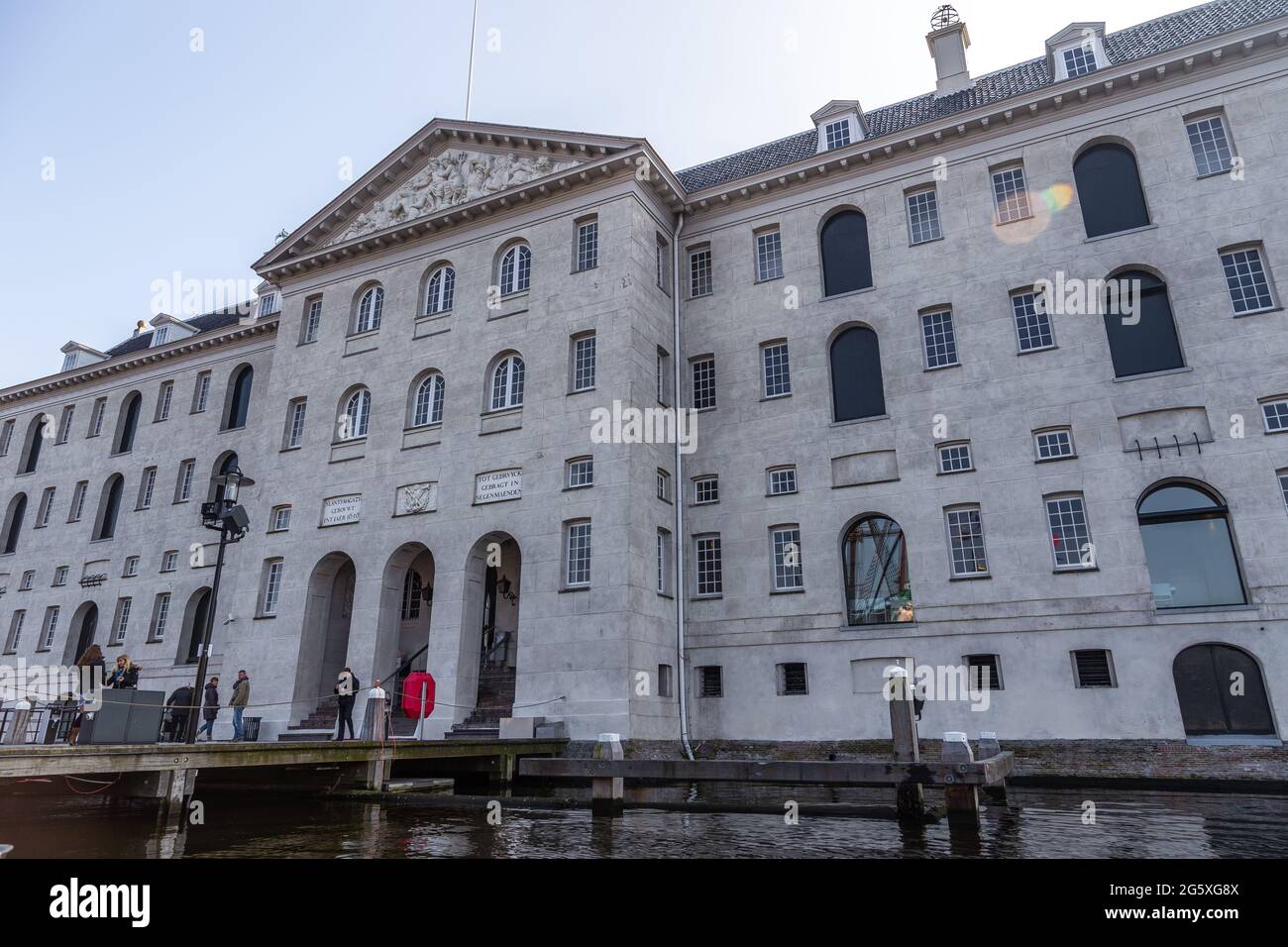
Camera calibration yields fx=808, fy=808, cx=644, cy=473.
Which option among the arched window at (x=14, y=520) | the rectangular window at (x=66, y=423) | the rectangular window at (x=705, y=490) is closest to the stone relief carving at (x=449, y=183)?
the rectangular window at (x=705, y=490)

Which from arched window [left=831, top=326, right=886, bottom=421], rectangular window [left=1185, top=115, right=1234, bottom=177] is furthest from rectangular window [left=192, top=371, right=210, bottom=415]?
rectangular window [left=1185, top=115, right=1234, bottom=177]

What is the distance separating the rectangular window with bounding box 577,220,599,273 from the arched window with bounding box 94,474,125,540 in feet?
93.2

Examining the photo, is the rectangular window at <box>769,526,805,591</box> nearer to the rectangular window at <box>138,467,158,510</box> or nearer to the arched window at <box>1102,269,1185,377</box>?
the arched window at <box>1102,269,1185,377</box>

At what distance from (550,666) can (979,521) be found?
1329 cm

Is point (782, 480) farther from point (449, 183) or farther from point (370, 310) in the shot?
point (370, 310)

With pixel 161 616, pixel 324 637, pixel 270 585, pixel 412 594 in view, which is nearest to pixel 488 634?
pixel 412 594

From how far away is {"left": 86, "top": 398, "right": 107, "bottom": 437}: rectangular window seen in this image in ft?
144

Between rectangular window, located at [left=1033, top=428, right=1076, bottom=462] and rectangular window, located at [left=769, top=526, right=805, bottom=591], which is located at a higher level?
rectangular window, located at [left=1033, top=428, right=1076, bottom=462]

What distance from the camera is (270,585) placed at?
30.4m

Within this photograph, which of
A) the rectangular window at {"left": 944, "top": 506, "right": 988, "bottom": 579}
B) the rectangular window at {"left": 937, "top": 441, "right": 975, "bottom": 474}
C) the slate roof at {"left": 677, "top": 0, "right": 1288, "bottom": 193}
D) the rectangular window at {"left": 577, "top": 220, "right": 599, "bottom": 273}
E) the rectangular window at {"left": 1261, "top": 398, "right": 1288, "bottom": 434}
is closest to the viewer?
the rectangular window at {"left": 1261, "top": 398, "right": 1288, "bottom": 434}

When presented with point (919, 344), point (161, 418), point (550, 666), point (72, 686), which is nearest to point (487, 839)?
point (550, 666)

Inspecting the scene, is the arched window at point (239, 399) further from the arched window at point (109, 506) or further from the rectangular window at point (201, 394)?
the arched window at point (109, 506)

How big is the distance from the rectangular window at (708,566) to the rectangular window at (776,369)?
5.37m
